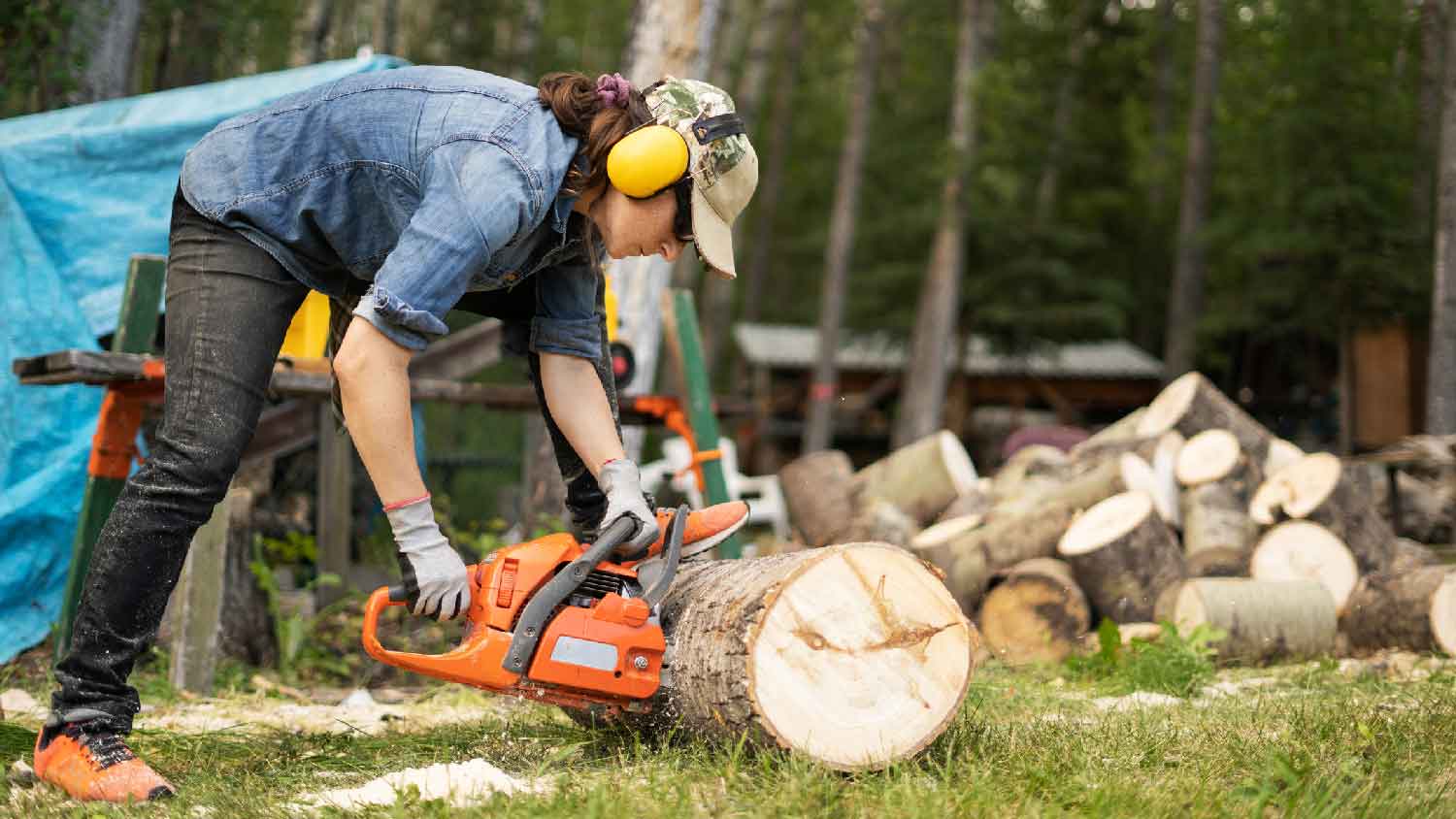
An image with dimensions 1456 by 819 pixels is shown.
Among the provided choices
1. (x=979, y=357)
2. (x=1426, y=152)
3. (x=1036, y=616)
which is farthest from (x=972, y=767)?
(x=979, y=357)

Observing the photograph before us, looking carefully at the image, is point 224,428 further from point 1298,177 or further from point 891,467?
point 1298,177

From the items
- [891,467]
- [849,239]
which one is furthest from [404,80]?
[849,239]

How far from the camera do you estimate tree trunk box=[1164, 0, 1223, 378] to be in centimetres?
1603

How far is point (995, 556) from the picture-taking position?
234 inches

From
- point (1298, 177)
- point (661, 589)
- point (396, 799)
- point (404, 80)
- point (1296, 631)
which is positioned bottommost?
point (1296, 631)

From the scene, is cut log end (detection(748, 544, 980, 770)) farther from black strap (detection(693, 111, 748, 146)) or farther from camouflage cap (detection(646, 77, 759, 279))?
black strap (detection(693, 111, 748, 146))

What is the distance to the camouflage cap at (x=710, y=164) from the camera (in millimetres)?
2660

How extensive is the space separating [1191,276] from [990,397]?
5778mm

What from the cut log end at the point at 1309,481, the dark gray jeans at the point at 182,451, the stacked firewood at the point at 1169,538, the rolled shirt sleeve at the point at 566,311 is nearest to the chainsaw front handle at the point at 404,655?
the dark gray jeans at the point at 182,451

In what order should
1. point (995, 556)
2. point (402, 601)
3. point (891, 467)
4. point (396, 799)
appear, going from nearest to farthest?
1. point (396, 799)
2. point (402, 601)
3. point (995, 556)
4. point (891, 467)

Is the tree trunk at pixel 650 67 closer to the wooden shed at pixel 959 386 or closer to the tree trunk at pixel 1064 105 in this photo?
the wooden shed at pixel 959 386

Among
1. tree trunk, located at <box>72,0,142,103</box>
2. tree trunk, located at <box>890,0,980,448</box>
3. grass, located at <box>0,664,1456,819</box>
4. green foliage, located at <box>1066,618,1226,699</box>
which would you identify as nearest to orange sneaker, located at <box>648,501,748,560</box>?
grass, located at <box>0,664,1456,819</box>

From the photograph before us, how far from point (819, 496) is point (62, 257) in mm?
4550

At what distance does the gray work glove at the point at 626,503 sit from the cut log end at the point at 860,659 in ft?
1.07
